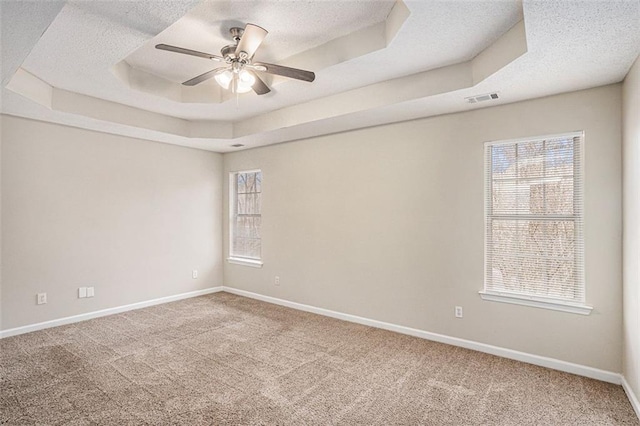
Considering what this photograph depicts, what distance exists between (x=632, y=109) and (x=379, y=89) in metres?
2.03

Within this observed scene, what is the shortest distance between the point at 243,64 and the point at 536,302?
333 cm

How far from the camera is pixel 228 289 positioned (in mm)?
6133

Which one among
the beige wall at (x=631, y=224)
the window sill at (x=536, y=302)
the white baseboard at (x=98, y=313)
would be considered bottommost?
the white baseboard at (x=98, y=313)

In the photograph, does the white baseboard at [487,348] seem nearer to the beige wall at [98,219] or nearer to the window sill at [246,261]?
the window sill at [246,261]

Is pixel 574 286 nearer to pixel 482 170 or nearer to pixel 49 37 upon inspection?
pixel 482 170

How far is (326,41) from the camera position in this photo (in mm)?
3004

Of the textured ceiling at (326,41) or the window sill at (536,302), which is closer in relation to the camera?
the textured ceiling at (326,41)

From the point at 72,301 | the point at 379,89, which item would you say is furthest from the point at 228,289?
the point at 379,89

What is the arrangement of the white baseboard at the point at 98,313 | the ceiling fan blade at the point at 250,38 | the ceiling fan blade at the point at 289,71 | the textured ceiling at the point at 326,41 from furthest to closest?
the white baseboard at the point at 98,313 → the ceiling fan blade at the point at 289,71 → the ceiling fan blade at the point at 250,38 → the textured ceiling at the point at 326,41

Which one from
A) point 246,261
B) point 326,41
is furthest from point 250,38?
point 246,261

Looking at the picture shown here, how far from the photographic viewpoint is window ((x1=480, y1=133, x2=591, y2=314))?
311cm

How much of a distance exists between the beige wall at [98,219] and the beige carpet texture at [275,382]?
25.7 inches

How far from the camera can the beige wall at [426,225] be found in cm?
297

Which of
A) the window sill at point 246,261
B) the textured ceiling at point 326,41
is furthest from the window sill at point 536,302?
the window sill at point 246,261
